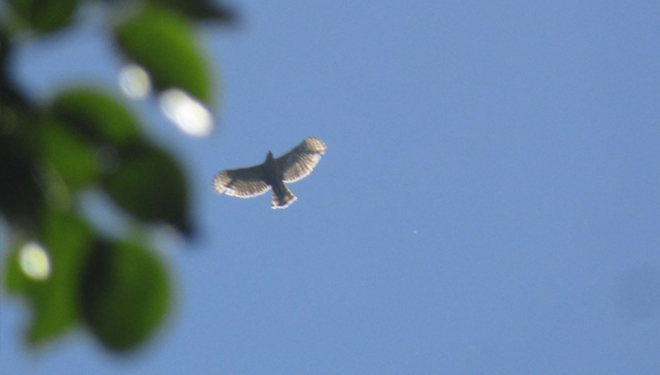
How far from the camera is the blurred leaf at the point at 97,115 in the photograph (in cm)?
77

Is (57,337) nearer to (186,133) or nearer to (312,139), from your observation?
(186,133)

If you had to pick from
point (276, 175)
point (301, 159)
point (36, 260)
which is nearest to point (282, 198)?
point (276, 175)

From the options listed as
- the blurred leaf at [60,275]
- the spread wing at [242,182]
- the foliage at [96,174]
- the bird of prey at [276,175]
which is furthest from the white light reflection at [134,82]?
the spread wing at [242,182]

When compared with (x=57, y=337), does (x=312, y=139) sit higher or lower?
higher

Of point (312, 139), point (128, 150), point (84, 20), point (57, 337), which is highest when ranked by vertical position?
point (312, 139)

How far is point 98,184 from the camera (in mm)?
760

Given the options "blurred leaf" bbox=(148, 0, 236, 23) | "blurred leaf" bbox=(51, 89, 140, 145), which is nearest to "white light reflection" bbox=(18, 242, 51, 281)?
"blurred leaf" bbox=(51, 89, 140, 145)

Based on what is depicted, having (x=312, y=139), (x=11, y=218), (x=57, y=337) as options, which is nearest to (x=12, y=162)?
(x=11, y=218)

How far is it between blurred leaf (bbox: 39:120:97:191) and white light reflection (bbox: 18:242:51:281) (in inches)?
2.7

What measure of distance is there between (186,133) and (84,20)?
0.14 metres

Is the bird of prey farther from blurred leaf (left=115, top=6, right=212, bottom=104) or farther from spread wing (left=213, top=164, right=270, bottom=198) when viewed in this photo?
blurred leaf (left=115, top=6, right=212, bottom=104)

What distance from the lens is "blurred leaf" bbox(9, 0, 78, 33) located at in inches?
31.0

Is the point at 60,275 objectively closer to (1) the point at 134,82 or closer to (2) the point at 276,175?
(1) the point at 134,82

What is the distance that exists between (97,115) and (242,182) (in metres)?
17.4
